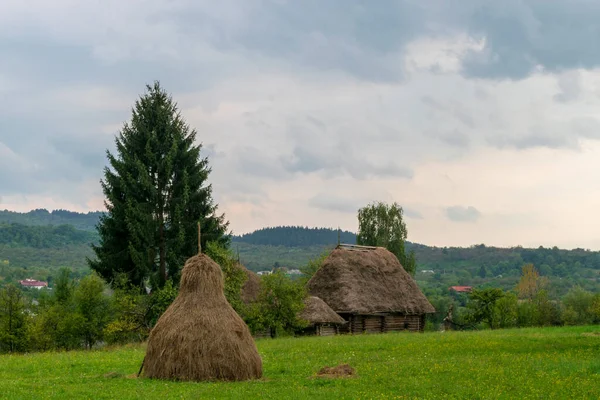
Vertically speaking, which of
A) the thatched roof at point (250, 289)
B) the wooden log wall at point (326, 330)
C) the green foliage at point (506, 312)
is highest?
the thatched roof at point (250, 289)

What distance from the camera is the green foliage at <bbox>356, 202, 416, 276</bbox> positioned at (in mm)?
79125

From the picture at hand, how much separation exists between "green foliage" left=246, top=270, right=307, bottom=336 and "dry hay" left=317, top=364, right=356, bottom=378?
21211mm

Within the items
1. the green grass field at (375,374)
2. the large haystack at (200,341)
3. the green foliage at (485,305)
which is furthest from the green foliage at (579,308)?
the large haystack at (200,341)

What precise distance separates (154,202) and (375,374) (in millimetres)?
28560

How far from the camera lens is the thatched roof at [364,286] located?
51.6m

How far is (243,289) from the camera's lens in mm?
52438

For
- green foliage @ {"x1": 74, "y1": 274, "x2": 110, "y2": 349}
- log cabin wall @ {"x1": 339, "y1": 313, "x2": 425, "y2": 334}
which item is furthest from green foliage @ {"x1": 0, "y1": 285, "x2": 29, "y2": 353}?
log cabin wall @ {"x1": 339, "y1": 313, "x2": 425, "y2": 334}

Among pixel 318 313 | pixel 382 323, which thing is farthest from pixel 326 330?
pixel 382 323

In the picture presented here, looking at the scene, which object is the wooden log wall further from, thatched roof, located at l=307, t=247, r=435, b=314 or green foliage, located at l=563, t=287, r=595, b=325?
green foliage, located at l=563, t=287, r=595, b=325

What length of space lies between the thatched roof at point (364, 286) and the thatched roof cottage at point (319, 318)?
2.14m

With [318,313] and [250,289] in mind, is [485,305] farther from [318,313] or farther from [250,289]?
[250,289]

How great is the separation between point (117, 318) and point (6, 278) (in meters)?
129

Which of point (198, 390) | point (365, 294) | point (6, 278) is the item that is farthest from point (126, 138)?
point (6, 278)

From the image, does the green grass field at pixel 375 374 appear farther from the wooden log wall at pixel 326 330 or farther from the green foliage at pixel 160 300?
the wooden log wall at pixel 326 330
